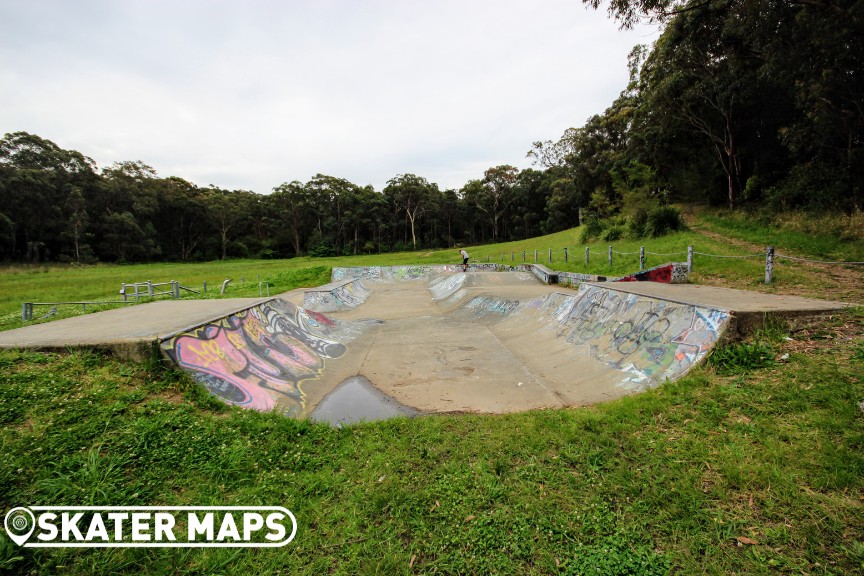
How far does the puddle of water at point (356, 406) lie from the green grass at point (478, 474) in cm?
86

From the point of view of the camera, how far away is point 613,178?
34.8 m

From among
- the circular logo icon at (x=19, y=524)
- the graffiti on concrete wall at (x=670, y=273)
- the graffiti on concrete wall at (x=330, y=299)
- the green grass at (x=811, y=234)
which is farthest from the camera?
the graffiti on concrete wall at (x=330, y=299)

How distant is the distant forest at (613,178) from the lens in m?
13.3

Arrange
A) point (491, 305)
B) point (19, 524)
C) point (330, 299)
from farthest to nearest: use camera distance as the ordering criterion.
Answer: point (330, 299) < point (491, 305) < point (19, 524)

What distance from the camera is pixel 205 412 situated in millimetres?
3986

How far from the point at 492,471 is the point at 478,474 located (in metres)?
0.14

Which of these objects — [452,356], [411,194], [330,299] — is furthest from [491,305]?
[411,194]

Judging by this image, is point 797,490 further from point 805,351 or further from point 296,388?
point 296,388

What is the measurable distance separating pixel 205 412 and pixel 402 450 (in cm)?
236

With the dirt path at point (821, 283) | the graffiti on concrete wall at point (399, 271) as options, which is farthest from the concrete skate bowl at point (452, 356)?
the graffiti on concrete wall at point (399, 271)

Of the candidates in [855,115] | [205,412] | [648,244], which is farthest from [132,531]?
[855,115]

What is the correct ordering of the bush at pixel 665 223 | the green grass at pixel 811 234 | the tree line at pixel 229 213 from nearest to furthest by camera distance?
the green grass at pixel 811 234 < the bush at pixel 665 223 < the tree line at pixel 229 213

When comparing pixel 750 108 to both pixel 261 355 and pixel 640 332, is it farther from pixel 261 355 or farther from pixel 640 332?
pixel 261 355

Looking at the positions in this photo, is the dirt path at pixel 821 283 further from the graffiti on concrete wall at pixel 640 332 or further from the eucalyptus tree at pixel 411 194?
the eucalyptus tree at pixel 411 194
